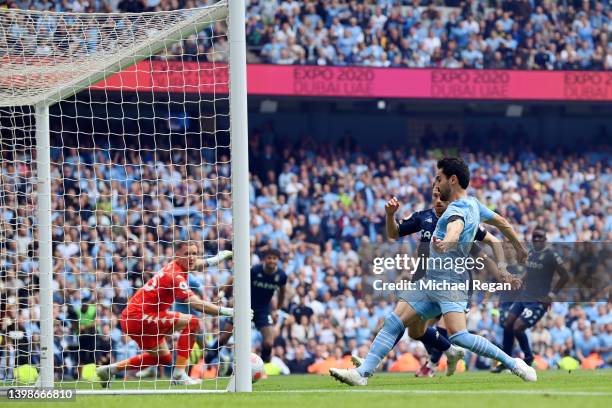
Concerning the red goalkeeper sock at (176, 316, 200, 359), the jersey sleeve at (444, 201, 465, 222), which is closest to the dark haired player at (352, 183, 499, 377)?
the jersey sleeve at (444, 201, 465, 222)

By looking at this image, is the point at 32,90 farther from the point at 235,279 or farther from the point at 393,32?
the point at 393,32

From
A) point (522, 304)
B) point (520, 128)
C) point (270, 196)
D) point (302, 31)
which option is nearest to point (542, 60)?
point (520, 128)

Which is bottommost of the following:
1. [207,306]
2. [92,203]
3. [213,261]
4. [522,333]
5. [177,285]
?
[522,333]

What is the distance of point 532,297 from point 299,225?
9628 mm

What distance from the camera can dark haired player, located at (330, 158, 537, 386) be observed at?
35.9 ft

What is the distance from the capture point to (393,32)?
2903 centimetres

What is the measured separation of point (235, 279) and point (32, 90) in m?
3.58

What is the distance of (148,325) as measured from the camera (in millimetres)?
14258

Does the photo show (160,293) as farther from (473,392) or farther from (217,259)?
(473,392)

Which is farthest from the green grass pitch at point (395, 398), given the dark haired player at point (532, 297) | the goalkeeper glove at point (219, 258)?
the dark haired player at point (532, 297)

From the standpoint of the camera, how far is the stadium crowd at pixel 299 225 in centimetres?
1895

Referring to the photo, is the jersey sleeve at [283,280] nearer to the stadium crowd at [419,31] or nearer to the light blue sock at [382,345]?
the light blue sock at [382,345]

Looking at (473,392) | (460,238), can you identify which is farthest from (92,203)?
(473,392)

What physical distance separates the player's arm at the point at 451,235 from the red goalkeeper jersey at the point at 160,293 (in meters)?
4.11
